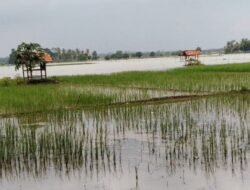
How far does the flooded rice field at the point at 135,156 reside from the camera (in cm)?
683

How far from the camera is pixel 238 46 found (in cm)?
11194

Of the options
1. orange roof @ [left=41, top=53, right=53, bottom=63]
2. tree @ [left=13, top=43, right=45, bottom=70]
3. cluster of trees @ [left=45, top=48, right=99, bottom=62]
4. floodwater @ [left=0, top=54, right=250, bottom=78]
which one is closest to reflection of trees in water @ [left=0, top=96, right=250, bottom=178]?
tree @ [left=13, top=43, right=45, bottom=70]

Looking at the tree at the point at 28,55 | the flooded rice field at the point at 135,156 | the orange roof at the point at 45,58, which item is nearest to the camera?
the flooded rice field at the point at 135,156

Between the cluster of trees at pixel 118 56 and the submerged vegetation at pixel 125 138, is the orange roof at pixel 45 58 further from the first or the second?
the cluster of trees at pixel 118 56

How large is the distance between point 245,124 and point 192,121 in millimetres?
1191

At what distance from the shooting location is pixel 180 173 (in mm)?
7023

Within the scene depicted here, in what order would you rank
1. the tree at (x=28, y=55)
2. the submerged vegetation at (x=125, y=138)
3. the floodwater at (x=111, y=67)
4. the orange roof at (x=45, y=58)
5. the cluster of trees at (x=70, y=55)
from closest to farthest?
the submerged vegetation at (x=125, y=138), the tree at (x=28, y=55), the orange roof at (x=45, y=58), the floodwater at (x=111, y=67), the cluster of trees at (x=70, y=55)

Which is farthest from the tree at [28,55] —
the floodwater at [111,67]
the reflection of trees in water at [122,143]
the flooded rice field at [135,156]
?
the flooded rice field at [135,156]

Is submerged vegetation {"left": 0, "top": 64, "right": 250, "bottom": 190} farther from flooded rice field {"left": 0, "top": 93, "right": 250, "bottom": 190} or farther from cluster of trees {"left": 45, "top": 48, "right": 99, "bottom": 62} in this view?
cluster of trees {"left": 45, "top": 48, "right": 99, "bottom": 62}

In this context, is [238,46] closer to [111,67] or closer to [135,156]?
[111,67]

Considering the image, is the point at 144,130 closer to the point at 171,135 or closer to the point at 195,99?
the point at 171,135

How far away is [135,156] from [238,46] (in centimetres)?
10754

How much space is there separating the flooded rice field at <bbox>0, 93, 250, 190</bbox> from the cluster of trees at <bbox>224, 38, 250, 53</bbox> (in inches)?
3918

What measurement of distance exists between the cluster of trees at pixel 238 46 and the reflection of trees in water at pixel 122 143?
98575 mm
